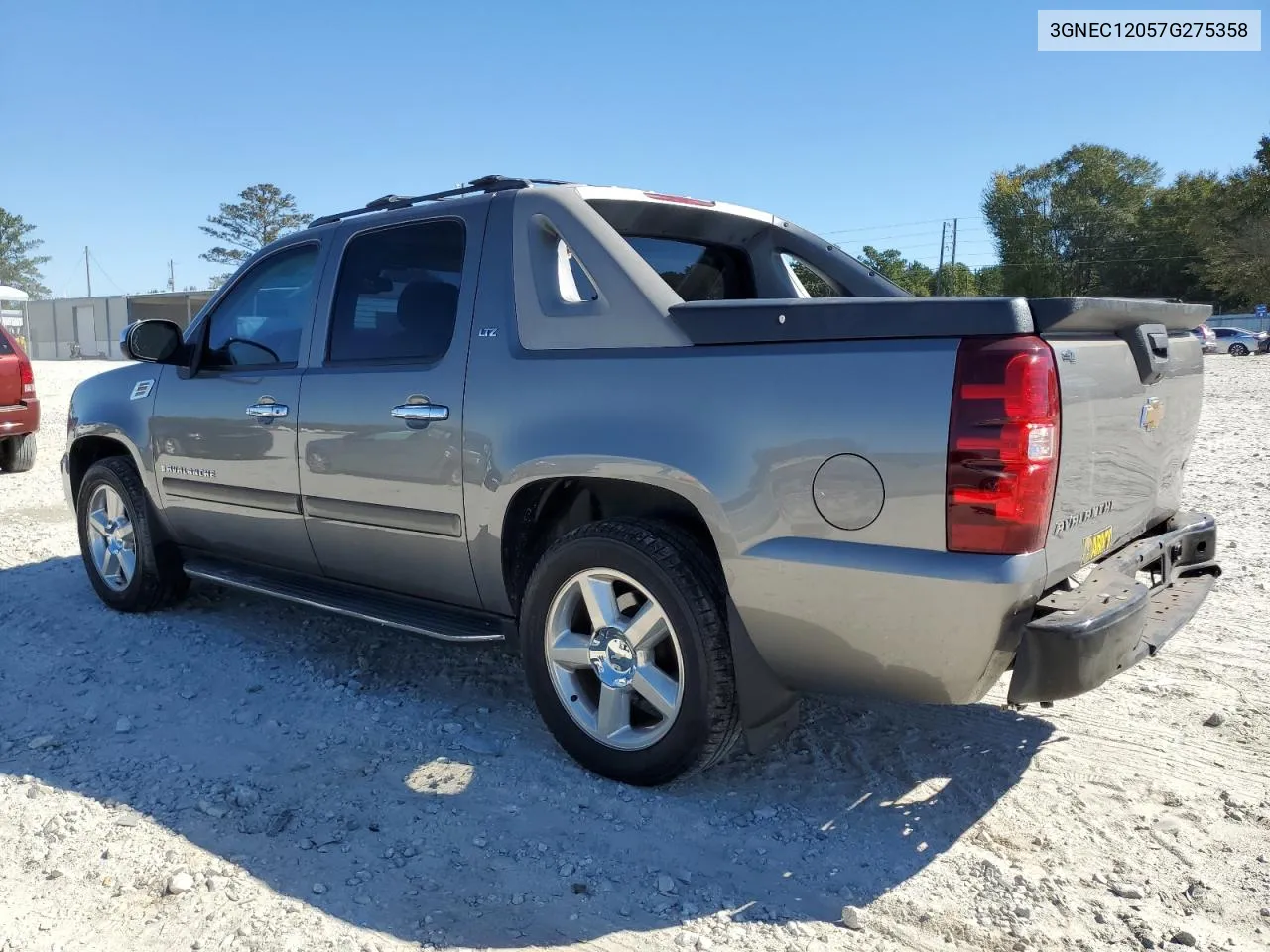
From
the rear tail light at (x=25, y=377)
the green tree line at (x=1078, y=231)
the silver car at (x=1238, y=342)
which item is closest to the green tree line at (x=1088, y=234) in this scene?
the green tree line at (x=1078, y=231)

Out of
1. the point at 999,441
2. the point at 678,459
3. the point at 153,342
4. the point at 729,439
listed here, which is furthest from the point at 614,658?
the point at 153,342

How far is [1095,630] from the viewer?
99.0 inches

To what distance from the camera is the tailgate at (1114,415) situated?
2.57m

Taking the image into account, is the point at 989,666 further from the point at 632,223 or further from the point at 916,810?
the point at 632,223

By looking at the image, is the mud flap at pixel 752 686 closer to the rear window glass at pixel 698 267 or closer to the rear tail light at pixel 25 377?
the rear window glass at pixel 698 267


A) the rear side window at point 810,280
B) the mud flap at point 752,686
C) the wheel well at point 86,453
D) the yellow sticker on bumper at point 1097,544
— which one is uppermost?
the rear side window at point 810,280

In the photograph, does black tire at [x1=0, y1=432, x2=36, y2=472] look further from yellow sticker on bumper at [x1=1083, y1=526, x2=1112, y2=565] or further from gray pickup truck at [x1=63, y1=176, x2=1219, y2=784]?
yellow sticker on bumper at [x1=1083, y1=526, x2=1112, y2=565]

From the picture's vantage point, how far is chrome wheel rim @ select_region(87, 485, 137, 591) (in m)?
5.15

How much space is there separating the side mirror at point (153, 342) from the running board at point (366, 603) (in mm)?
1000

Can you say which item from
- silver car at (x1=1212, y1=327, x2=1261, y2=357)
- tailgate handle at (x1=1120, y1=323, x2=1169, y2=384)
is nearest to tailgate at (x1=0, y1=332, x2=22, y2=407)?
tailgate handle at (x1=1120, y1=323, x2=1169, y2=384)

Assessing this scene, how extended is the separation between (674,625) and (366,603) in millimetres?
1485

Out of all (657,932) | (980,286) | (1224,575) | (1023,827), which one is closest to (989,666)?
(1023,827)

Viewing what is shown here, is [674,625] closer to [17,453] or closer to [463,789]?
[463,789]

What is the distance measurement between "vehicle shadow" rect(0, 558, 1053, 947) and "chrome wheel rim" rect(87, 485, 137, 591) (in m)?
0.67
